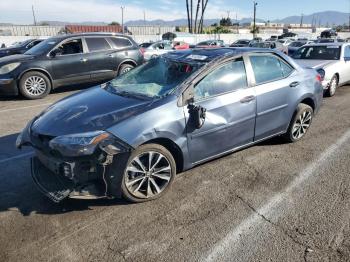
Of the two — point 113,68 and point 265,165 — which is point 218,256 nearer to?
point 265,165

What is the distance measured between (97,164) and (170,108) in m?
0.99

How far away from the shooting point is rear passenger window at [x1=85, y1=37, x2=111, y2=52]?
391 inches

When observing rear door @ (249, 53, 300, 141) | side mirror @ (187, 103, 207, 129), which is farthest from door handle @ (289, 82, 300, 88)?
side mirror @ (187, 103, 207, 129)

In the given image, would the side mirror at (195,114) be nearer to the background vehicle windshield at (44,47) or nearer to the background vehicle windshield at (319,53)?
the background vehicle windshield at (44,47)

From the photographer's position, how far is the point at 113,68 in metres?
10.3

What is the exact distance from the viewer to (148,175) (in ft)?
11.8

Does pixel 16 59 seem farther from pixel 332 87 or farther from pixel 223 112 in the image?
pixel 332 87

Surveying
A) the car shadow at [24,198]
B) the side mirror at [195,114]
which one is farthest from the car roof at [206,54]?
the car shadow at [24,198]

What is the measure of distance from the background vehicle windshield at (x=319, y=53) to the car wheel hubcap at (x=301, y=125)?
4975 millimetres

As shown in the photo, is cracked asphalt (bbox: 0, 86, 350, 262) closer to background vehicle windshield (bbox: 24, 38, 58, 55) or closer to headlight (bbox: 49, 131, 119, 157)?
headlight (bbox: 49, 131, 119, 157)

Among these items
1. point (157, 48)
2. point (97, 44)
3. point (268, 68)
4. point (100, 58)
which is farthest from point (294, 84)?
point (157, 48)

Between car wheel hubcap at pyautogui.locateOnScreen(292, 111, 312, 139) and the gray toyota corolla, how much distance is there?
266 mm

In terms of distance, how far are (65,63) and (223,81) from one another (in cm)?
651

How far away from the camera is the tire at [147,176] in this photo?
342 centimetres
